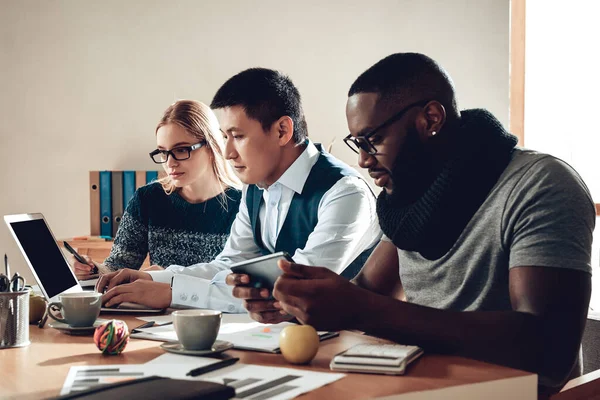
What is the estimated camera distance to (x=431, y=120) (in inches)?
59.4

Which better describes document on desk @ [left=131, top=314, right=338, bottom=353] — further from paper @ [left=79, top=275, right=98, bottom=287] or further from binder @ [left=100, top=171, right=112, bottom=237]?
binder @ [left=100, top=171, right=112, bottom=237]

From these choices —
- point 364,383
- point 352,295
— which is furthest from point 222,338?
point 364,383

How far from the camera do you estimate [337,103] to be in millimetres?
4031

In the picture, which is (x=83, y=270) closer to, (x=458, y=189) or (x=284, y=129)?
(x=284, y=129)

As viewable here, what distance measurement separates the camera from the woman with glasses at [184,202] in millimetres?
2547

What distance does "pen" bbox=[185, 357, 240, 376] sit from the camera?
1.04 m

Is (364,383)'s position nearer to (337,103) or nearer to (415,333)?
(415,333)

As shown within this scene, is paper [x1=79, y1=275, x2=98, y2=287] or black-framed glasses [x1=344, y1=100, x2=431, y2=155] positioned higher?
black-framed glasses [x1=344, y1=100, x2=431, y2=155]

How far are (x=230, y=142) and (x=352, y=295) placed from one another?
1.12 metres

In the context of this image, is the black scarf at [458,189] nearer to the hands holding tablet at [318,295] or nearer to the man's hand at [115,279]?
the hands holding tablet at [318,295]

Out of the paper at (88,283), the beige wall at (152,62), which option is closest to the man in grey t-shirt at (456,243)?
the paper at (88,283)

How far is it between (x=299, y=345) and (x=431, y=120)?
0.64 m

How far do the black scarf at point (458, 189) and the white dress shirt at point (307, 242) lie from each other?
1.53 feet

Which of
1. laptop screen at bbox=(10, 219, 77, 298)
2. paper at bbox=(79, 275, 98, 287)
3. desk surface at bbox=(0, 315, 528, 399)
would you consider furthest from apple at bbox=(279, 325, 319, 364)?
paper at bbox=(79, 275, 98, 287)
